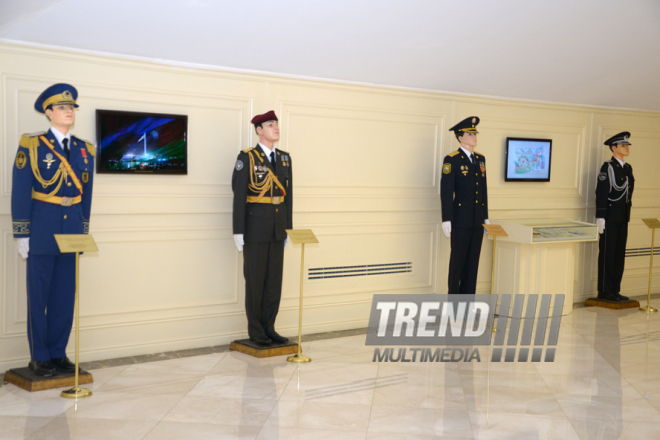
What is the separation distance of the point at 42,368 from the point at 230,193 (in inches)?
73.3

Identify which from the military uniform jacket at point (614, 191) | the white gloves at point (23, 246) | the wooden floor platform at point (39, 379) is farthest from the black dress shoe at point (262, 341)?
the military uniform jacket at point (614, 191)

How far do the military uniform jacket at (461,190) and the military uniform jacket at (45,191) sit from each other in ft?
10.2

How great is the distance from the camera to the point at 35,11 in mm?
3607

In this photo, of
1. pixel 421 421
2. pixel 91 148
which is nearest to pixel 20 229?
pixel 91 148

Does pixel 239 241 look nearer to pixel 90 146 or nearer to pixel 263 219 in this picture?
pixel 263 219

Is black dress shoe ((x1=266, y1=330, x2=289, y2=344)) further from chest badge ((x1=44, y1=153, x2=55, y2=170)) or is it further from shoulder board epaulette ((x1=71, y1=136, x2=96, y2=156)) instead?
chest badge ((x1=44, y1=153, x2=55, y2=170))

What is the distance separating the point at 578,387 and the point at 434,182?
8.38 ft

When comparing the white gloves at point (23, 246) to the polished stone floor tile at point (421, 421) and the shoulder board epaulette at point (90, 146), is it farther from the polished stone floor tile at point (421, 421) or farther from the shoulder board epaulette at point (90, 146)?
the polished stone floor tile at point (421, 421)

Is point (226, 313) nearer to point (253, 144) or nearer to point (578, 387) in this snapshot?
point (253, 144)

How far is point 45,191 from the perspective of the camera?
3730mm

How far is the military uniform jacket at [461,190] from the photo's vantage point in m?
5.54

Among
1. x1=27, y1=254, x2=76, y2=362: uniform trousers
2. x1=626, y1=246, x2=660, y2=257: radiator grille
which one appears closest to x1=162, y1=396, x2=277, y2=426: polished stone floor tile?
x1=27, y1=254, x2=76, y2=362: uniform trousers

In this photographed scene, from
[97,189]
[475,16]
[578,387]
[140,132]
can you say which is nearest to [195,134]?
[140,132]

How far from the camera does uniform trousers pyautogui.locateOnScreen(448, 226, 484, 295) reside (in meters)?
5.62
